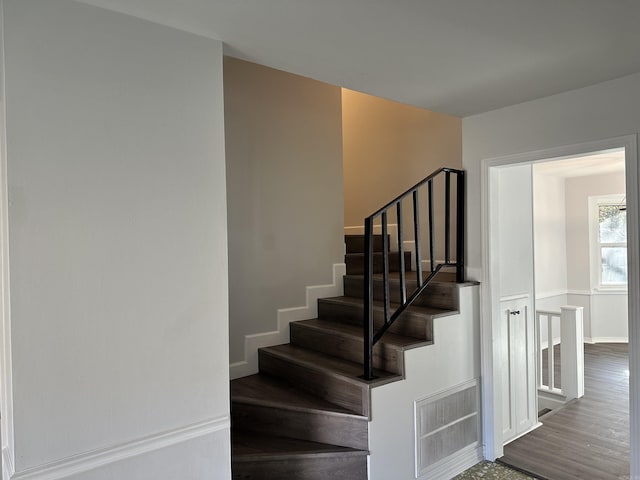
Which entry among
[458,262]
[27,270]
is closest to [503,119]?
[458,262]

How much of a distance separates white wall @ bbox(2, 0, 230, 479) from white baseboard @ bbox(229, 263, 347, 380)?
1.25 m

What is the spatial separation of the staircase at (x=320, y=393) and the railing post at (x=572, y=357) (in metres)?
2.07

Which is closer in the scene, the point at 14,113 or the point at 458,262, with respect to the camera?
the point at 14,113

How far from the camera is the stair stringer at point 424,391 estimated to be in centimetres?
233

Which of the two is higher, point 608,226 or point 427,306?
point 608,226

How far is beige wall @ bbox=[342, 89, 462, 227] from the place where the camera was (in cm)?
362

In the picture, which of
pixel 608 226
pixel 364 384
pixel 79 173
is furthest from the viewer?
pixel 608 226

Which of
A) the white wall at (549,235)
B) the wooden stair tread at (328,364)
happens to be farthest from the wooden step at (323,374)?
the white wall at (549,235)

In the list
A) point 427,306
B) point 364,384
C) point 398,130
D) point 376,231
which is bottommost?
point 364,384

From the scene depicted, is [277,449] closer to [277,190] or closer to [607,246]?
[277,190]

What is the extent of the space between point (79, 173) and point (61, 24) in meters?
0.50

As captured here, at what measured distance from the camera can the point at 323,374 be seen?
2547 mm

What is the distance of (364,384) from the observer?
229 cm

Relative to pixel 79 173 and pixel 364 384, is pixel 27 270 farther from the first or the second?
pixel 364 384
